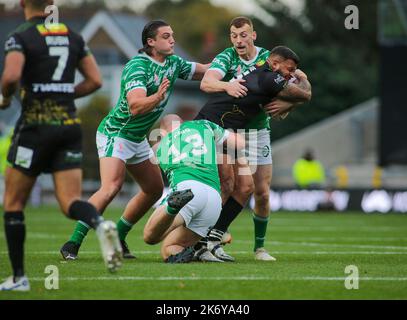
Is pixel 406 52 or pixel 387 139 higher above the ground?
pixel 406 52

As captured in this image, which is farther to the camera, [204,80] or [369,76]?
[369,76]

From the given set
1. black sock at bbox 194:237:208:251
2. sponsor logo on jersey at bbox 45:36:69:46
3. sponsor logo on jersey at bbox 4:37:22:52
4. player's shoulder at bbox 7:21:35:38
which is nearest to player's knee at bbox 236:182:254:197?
black sock at bbox 194:237:208:251

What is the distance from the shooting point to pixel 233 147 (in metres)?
10.9

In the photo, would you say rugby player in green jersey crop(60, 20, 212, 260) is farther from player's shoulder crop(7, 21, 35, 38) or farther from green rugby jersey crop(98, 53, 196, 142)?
player's shoulder crop(7, 21, 35, 38)

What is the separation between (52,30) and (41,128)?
2.60 ft

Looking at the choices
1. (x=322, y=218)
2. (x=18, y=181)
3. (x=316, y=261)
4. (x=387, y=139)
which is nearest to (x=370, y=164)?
(x=387, y=139)

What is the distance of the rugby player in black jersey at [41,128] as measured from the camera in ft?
27.4

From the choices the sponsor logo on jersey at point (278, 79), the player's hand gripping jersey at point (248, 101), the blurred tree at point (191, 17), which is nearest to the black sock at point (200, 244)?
the player's hand gripping jersey at point (248, 101)

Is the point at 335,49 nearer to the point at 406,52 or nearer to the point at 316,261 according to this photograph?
the point at 406,52

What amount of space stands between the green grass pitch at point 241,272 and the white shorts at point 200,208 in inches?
15.6

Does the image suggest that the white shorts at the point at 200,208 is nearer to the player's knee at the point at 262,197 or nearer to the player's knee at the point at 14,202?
the player's knee at the point at 262,197

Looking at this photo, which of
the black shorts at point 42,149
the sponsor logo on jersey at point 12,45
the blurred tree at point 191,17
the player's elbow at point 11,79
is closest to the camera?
the player's elbow at point 11,79
